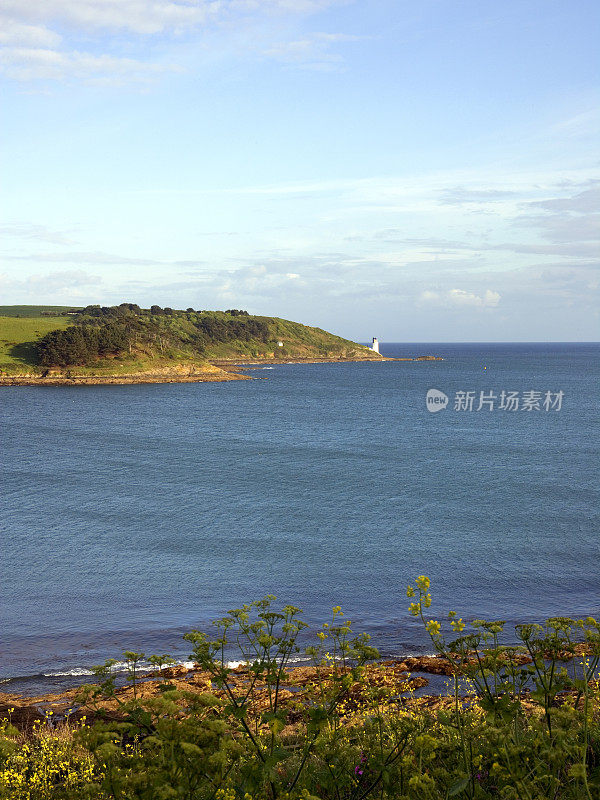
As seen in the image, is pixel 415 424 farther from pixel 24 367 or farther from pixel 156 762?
pixel 24 367

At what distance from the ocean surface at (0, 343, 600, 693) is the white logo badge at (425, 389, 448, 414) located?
24.7m

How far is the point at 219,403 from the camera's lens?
108 m

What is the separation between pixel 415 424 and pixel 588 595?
60.1 meters

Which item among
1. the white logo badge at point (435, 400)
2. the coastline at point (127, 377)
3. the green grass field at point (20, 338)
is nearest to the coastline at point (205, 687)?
the white logo badge at point (435, 400)

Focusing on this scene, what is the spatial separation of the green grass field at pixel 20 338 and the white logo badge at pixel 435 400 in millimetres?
84456

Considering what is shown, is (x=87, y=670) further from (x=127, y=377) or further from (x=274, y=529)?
(x=127, y=377)

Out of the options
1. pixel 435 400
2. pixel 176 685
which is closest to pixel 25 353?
pixel 435 400

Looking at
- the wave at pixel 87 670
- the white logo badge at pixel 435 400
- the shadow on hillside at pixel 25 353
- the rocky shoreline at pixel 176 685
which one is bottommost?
the wave at pixel 87 670

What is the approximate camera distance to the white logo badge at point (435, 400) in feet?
345

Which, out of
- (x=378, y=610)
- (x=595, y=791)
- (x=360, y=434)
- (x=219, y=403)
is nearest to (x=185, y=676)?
(x=378, y=610)

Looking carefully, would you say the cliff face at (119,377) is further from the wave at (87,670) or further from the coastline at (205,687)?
the coastline at (205,687)

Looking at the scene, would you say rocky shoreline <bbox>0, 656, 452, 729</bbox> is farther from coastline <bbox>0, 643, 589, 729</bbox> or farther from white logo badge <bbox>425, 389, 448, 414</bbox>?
white logo badge <bbox>425, 389, 448, 414</bbox>

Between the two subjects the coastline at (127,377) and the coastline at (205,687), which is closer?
the coastline at (205,687)

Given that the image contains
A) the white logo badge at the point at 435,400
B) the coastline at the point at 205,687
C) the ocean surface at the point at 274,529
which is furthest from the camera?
the white logo badge at the point at 435,400
